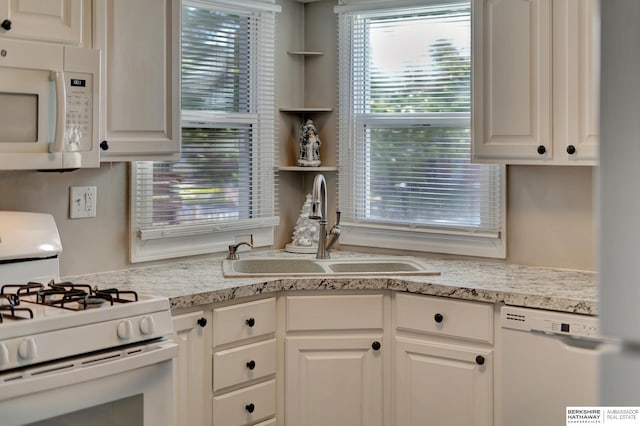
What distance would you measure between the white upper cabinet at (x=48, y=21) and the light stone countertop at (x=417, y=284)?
0.88 meters

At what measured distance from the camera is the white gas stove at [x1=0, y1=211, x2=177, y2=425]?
1.99 m

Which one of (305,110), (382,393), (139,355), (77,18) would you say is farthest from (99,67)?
(382,393)

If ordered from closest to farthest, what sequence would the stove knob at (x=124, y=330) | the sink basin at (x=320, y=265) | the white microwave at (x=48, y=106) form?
1. the stove knob at (x=124, y=330)
2. the white microwave at (x=48, y=106)
3. the sink basin at (x=320, y=265)

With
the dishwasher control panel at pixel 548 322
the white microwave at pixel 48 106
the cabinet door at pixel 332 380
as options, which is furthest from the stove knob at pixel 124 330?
the dishwasher control panel at pixel 548 322

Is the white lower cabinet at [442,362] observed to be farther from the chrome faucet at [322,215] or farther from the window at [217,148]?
the window at [217,148]

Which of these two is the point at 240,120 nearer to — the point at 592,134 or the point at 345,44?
the point at 345,44

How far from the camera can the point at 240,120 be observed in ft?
12.1

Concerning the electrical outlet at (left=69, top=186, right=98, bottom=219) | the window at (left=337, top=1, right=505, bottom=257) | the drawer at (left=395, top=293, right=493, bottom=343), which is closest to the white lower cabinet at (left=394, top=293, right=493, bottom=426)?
the drawer at (left=395, top=293, right=493, bottom=343)

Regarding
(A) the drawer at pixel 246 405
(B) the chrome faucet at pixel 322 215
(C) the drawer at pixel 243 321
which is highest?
(B) the chrome faucet at pixel 322 215

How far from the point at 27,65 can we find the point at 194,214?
122 centimetres

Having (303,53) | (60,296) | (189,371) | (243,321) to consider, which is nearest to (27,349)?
(60,296)

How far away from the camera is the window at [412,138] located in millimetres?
3453

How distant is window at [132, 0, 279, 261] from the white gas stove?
74 cm

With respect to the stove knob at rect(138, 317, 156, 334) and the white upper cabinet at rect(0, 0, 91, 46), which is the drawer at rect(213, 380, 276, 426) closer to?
the stove knob at rect(138, 317, 156, 334)
